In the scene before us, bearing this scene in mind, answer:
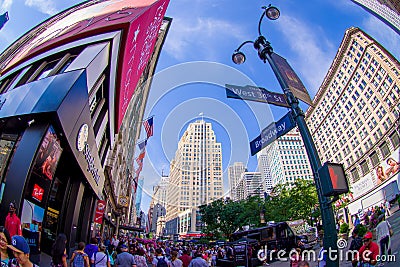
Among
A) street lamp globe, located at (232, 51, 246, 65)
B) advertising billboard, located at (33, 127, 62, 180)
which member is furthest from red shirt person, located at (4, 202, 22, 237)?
street lamp globe, located at (232, 51, 246, 65)

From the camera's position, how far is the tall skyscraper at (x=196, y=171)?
5.08 metres

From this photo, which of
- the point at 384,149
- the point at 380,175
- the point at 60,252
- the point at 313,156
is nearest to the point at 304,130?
the point at 313,156

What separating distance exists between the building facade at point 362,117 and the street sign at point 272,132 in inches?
1300

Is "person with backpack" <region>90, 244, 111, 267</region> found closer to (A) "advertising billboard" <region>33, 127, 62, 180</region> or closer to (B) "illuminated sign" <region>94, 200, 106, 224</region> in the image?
(A) "advertising billboard" <region>33, 127, 62, 180</region>

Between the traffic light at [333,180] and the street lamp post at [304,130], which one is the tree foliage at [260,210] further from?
the traffic light at [333,180]

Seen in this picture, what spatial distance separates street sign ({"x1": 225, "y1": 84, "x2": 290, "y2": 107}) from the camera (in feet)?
16.4

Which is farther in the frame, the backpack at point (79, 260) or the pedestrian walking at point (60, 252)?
the backpack at point (79, 260)

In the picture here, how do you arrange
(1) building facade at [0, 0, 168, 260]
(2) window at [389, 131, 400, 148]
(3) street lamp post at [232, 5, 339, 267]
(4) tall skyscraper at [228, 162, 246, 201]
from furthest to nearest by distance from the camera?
(2) window at [389, 131, 400, 148]
(1) building facade at [0, 0, 168, 260]
(4) tall skyscraper at [228, 162, 246, 201]
(3) street lamp post at [232, 5, 339, 267]

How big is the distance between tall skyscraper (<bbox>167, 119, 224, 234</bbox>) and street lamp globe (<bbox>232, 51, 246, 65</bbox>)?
9.99 feet

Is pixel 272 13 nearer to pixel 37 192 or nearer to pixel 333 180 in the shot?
pixel 333 180

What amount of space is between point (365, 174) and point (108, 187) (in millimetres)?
45036

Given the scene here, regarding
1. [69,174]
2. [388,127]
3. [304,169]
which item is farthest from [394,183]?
[304,169]

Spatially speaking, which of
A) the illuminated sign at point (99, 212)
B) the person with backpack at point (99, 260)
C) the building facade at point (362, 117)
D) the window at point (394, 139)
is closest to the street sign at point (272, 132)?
the person with backpack at point (99, 260)

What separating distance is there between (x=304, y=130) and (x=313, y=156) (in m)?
0.57
